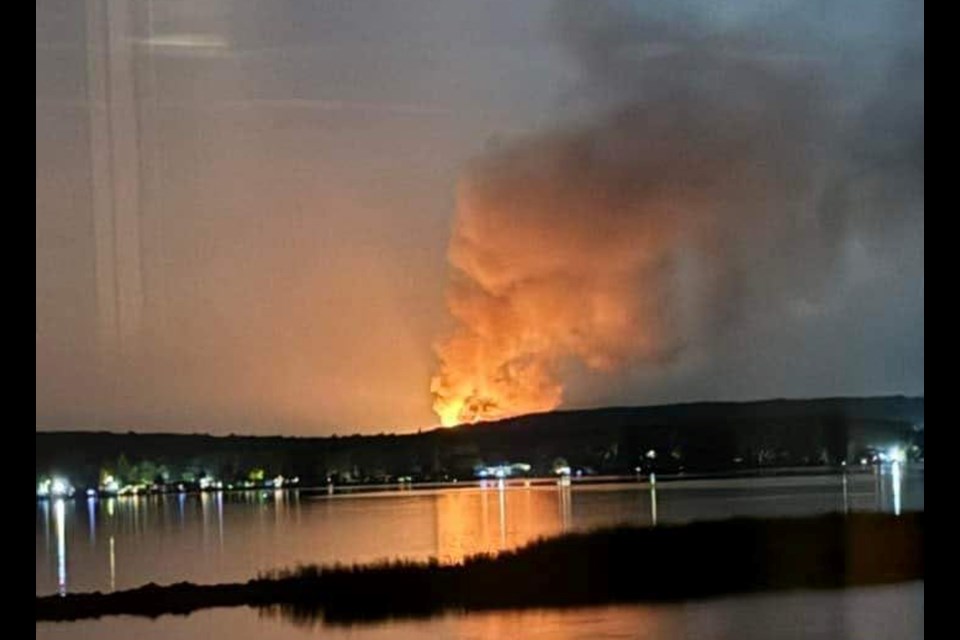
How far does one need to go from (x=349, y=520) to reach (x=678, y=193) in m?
0.66

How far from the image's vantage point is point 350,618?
5.82 ft

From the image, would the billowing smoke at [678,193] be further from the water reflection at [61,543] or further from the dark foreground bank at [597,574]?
the water reflection at [61,543]

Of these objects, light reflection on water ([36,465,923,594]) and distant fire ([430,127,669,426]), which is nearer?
light reflection on water ([36,465,923,594])

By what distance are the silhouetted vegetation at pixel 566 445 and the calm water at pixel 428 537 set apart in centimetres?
3

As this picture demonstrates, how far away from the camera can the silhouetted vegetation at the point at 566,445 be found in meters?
1.76

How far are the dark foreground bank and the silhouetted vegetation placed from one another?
0.34 ft

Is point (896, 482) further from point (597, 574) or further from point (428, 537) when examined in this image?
point (428, 537)

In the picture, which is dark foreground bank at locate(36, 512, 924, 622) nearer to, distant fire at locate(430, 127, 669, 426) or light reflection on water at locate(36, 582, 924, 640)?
light reflection on water at locate(36, 582, 924, 640)

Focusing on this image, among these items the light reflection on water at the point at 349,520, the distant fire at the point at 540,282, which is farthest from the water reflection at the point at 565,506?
the distant fire at the point at 540,282

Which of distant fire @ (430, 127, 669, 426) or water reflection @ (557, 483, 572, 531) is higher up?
distant fire @ (430, 127, 669, 426)

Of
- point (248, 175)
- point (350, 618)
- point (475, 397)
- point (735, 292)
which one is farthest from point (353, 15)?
point (350, 618)

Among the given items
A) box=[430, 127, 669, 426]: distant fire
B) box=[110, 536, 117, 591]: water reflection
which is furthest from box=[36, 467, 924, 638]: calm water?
box=[430, 127, 669, 426]: distant fire

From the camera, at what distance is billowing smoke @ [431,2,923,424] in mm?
1821

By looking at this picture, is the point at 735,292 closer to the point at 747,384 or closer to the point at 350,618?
the point at 747,384
